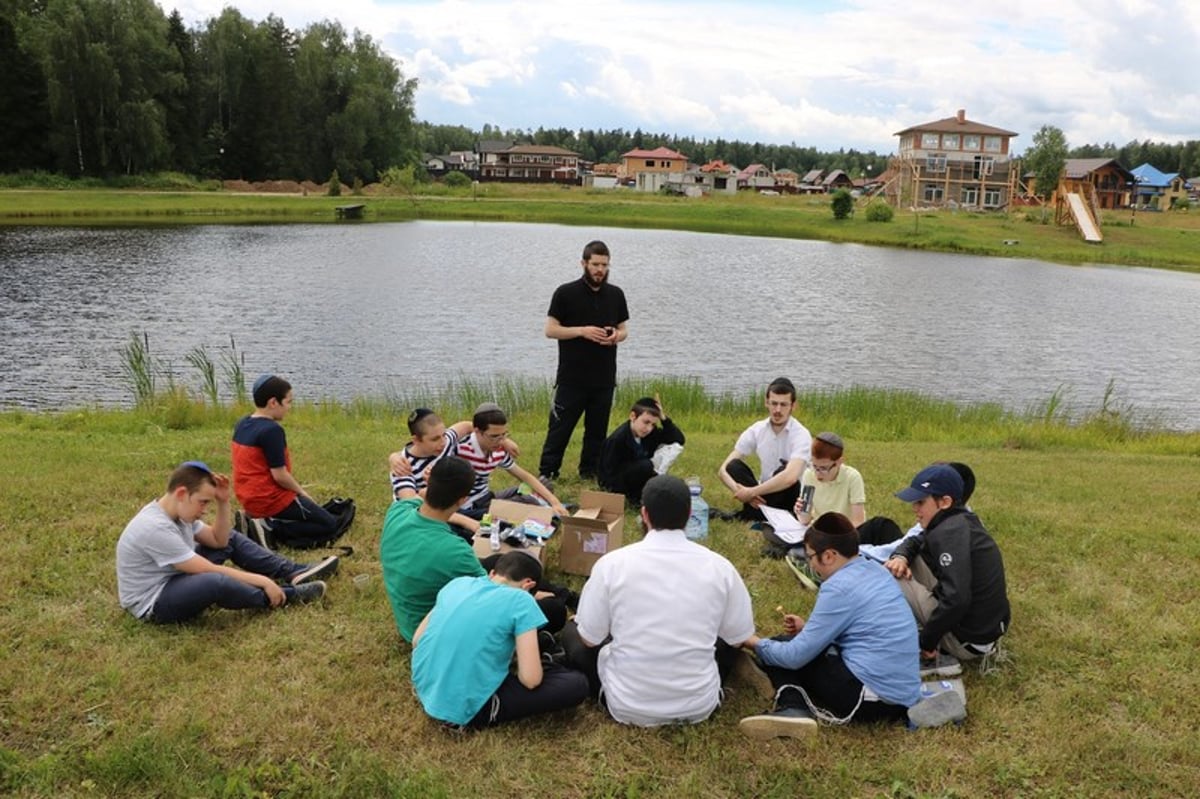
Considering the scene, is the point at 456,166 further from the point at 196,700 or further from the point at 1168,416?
the point at 196,700

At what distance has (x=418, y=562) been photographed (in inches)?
195

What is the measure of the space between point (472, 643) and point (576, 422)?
466 cm

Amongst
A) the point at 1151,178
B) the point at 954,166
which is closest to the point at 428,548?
the point at 954,166

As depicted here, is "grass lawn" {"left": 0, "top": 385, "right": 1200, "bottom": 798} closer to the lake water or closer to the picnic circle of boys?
the picnic circle of boys

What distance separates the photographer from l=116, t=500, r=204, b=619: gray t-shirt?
207 inches

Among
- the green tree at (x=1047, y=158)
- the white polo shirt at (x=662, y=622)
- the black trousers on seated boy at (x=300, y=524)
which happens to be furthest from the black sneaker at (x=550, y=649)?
the green tree at (x=1047, y=158)

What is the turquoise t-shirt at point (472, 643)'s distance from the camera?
435cm

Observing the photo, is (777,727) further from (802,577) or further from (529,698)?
(802,577)

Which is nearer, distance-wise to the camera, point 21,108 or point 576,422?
point 576,422

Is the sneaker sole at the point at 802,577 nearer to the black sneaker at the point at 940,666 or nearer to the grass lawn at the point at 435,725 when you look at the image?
the grass lawn at the point at 435,725

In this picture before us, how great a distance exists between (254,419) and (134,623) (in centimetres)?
194

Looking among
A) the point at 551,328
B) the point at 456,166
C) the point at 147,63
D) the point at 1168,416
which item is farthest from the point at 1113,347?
the point at 456,166

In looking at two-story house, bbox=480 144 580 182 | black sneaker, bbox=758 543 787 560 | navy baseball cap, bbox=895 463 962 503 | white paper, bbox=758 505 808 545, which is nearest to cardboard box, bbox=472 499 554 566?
black sneaker, bbox=758 543 787 560

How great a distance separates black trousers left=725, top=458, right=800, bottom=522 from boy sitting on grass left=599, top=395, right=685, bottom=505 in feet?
1.92
